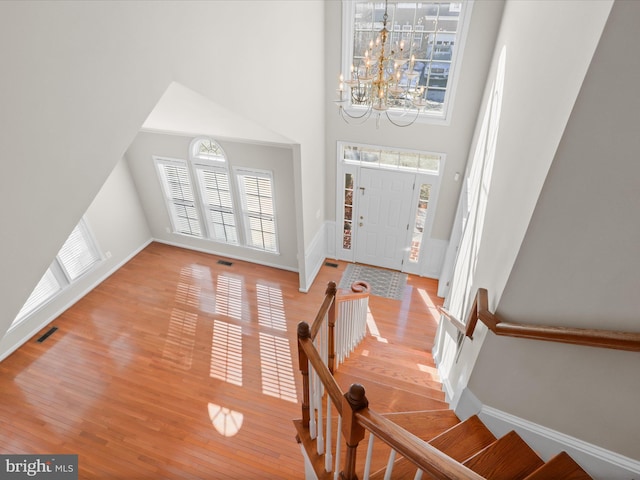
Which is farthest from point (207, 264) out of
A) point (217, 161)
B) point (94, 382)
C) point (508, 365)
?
point (508, 365)

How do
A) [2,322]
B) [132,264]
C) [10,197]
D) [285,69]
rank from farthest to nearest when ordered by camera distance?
[132,264]
[285,69]
[2,322]
[10,197]

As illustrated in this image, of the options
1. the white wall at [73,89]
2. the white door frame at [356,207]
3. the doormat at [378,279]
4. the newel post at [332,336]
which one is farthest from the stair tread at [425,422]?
the white door frame at [356,207]

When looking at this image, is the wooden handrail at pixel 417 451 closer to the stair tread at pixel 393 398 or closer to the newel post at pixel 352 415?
the newel post at pixel 352 415

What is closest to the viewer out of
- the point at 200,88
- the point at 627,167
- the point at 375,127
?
the point at 627,167

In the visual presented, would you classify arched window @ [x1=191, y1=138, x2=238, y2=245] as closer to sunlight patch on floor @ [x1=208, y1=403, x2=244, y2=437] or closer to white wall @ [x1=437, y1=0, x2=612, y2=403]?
sunlight patch on floor @ [x1=208, y1=403, x2=244, y2=437]

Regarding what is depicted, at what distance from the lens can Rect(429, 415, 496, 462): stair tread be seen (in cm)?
233

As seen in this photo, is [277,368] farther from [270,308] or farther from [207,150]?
[207,150]

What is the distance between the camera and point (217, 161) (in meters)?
6.04

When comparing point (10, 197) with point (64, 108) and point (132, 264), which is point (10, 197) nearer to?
point (64, 108)

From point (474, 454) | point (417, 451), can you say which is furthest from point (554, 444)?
point (417, 451)

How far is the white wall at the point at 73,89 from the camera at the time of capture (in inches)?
61.9

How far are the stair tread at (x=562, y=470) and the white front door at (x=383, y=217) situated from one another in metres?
4.29

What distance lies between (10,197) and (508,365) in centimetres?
287

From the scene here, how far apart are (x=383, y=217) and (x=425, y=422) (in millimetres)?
4011
